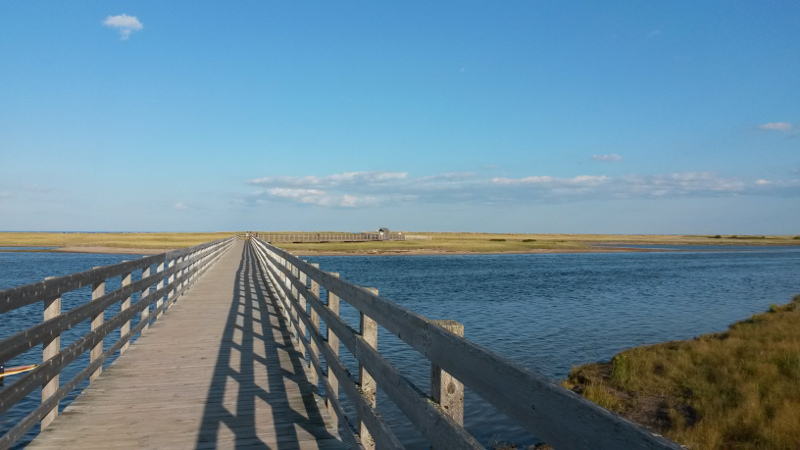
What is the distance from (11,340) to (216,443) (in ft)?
5.98

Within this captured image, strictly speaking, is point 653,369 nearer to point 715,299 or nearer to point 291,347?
point 291,347

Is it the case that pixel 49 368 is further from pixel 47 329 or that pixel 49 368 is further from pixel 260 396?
pixel 260 396

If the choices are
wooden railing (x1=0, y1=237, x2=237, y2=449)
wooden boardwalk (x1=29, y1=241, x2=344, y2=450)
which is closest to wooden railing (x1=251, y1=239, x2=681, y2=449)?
wooden boardwalk (x1=29, y1=241, x2=344, y2=450)

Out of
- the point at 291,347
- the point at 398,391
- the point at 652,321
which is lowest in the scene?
the point at 652,321

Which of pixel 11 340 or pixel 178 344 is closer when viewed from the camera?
pixel 11 340

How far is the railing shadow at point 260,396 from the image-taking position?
17.2 feet

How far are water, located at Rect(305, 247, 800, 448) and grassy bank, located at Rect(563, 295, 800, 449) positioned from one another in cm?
158

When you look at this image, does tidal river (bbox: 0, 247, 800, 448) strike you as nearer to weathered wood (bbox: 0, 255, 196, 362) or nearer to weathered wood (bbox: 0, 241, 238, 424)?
weathered wood (bbox: 0, 241, 238, 424)

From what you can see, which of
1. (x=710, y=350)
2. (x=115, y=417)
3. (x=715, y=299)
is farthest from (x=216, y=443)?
(x=715, y=299)

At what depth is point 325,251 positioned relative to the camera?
272 ft

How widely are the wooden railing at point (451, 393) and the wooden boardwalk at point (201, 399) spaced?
32.3 inches

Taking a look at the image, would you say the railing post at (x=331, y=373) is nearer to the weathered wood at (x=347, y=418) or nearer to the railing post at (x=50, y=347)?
the weathered wood at (x=347, y=418)

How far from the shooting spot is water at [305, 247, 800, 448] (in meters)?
13.4

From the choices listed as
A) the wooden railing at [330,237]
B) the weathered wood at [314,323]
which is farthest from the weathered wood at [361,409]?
the wooden railing at [330,237]
